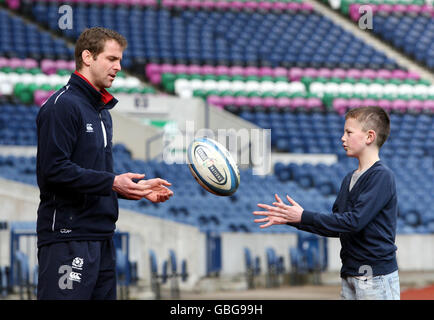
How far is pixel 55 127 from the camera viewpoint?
3404 millimetres

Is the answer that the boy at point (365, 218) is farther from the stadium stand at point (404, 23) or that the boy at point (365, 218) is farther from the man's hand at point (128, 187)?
the stadium stand at point (404, 23)

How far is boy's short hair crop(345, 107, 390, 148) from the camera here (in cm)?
381

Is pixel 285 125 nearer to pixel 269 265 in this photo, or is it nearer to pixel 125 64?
pixel 125 64

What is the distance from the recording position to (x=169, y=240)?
11.0 m

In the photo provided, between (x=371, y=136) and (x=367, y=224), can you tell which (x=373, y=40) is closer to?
(x=371, y=136)

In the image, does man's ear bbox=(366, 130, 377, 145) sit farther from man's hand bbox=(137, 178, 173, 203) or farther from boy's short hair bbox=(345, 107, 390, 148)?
man's hand bbox=(137, 178, 173, 203)

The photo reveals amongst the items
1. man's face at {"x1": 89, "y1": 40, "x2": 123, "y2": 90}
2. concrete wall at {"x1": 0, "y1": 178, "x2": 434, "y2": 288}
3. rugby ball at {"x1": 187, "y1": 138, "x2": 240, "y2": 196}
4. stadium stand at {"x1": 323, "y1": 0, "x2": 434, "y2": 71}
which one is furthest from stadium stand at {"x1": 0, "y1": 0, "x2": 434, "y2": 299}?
man's face at {"x1": 89, "y1": 40, "x2": 123, "y2": 90}

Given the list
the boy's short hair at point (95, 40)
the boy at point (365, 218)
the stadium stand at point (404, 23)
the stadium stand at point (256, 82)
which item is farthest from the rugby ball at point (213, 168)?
the stadium stand at point (404, 23)

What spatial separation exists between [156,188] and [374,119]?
1130mm

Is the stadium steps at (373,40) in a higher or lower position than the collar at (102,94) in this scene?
higher

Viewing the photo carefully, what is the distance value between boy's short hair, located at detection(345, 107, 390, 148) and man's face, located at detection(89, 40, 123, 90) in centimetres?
119

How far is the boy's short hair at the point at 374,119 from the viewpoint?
3807 millimetres

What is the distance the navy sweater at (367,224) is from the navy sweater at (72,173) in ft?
3.32
